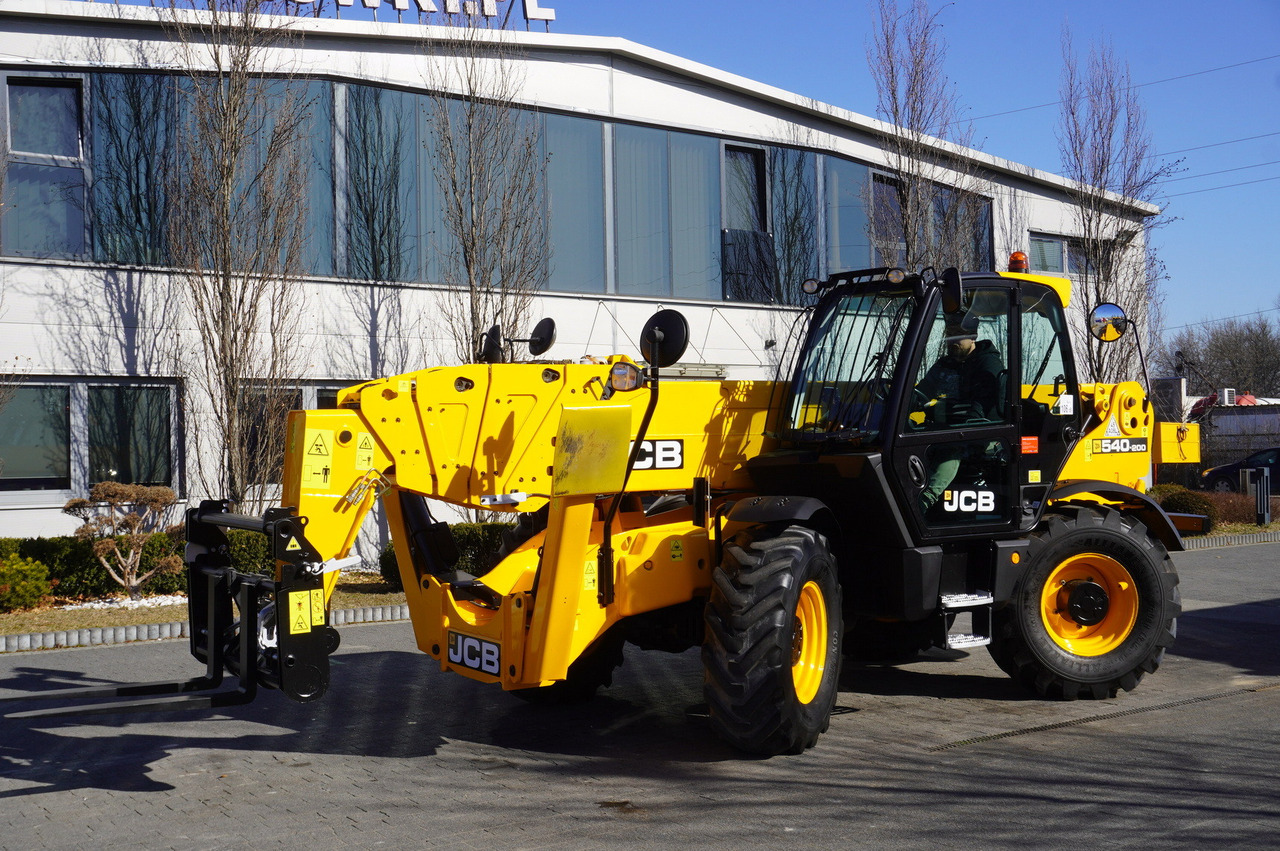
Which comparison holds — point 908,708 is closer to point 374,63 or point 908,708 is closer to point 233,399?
point 233,399

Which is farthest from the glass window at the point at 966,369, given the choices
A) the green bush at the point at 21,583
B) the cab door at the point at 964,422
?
the green bush at the point at 21,583

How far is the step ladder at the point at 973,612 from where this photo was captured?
25.8 feet

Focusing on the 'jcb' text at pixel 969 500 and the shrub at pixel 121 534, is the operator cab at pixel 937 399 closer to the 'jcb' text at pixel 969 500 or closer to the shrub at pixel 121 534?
the 'jcb' text at pixel 969 500

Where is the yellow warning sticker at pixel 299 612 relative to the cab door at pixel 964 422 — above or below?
below

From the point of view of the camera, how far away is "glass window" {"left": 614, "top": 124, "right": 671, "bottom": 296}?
1914 centimetres

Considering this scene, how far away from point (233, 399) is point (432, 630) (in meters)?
9.17

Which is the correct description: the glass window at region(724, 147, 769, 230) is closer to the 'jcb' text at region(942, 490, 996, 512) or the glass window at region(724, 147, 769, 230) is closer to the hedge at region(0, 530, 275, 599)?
the hedge at region(0, 530, 275, 599)

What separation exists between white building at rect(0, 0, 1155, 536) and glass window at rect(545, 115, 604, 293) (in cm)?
4

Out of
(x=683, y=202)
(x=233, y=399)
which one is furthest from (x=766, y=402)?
(x=683, y=202)

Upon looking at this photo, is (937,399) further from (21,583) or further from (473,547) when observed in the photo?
(21,583)

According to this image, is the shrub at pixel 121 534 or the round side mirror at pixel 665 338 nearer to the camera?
the round side mirror at pixel 665 338

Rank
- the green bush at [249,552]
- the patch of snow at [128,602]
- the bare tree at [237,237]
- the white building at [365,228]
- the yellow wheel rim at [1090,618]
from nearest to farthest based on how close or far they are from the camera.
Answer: the yellow wheel rim at [1090,618] < the patch of snow at [128,602] < the green bush at [249,552] < the white building at [365,228] < the bare tree at [237,237]

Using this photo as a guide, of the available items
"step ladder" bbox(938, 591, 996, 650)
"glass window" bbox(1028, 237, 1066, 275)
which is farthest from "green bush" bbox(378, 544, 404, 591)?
"glass window" bbox(1028, 237, 1066, 275)

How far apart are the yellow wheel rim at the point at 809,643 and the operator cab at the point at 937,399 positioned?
2.59 feet
